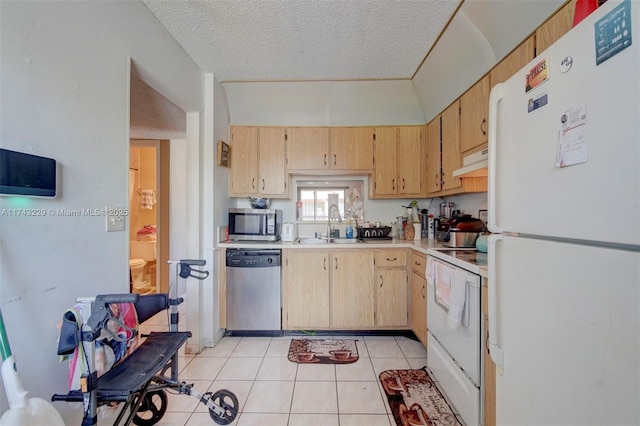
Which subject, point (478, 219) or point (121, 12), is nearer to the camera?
point (121, 12)

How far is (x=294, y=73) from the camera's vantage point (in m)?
2.48

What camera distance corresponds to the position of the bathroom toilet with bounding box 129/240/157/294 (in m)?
3.72

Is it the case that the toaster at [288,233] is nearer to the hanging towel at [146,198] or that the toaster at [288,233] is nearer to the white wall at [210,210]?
the white wall at [210,210]

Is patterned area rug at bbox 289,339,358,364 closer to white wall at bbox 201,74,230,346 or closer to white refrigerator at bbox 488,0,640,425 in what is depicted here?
white wall at bbox 201,74,230,346

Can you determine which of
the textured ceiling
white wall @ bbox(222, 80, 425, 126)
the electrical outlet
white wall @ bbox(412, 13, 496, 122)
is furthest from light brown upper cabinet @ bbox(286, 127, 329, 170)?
the electrical outlet

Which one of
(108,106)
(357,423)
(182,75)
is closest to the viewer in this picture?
(108,106)

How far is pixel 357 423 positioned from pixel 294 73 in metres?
2.94

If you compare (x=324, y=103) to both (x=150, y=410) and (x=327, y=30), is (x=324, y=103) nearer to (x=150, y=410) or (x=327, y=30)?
(x=327, y=30)

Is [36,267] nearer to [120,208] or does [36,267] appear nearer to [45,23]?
→ [120,208]

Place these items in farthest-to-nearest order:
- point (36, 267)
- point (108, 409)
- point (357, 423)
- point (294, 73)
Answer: point (294, 73) → point (357, 423) → point (108, 409) → point (36, 267)

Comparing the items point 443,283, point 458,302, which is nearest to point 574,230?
point 458,302

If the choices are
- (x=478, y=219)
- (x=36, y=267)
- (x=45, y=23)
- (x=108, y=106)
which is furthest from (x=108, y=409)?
(x=478, y=219)

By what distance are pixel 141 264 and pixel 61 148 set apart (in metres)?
3.25

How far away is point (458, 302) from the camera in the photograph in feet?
4.75
